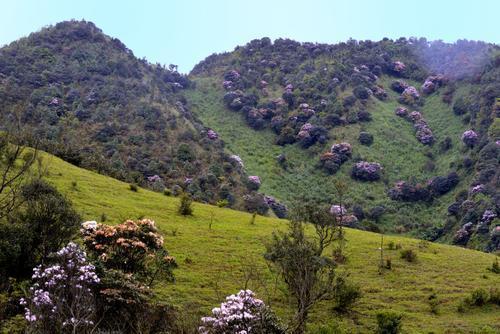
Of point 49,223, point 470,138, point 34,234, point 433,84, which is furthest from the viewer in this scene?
point 433,84

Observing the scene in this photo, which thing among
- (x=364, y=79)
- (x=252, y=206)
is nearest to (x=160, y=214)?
(x=252, y=206)

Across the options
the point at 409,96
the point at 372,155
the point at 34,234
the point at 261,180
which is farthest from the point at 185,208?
the point at 409,96

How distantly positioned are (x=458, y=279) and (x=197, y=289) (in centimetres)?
1364

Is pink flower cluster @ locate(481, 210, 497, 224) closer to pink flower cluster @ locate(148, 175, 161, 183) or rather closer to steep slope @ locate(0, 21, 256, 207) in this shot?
steep slope @ locate(0, 21, 256, 207)

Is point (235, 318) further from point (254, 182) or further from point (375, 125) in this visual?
point (375, 125)

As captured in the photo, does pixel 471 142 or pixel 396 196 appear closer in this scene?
pixel 396 196

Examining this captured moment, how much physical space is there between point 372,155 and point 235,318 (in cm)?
5940

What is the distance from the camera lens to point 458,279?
85.2ft

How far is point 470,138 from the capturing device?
67.6 meters

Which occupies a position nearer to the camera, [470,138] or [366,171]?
[366,171]

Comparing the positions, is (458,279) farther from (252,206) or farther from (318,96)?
(318,96)

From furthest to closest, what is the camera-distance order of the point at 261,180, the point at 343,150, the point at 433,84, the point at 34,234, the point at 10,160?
the point at 433,84, the point at 343,150, the point at 261,180, the point at 34,234, the point at 10,160

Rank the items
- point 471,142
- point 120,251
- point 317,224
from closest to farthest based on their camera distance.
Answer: point 120,251 → point 317,224 → point 471,142

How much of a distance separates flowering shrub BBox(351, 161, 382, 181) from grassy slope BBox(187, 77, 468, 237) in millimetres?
976
